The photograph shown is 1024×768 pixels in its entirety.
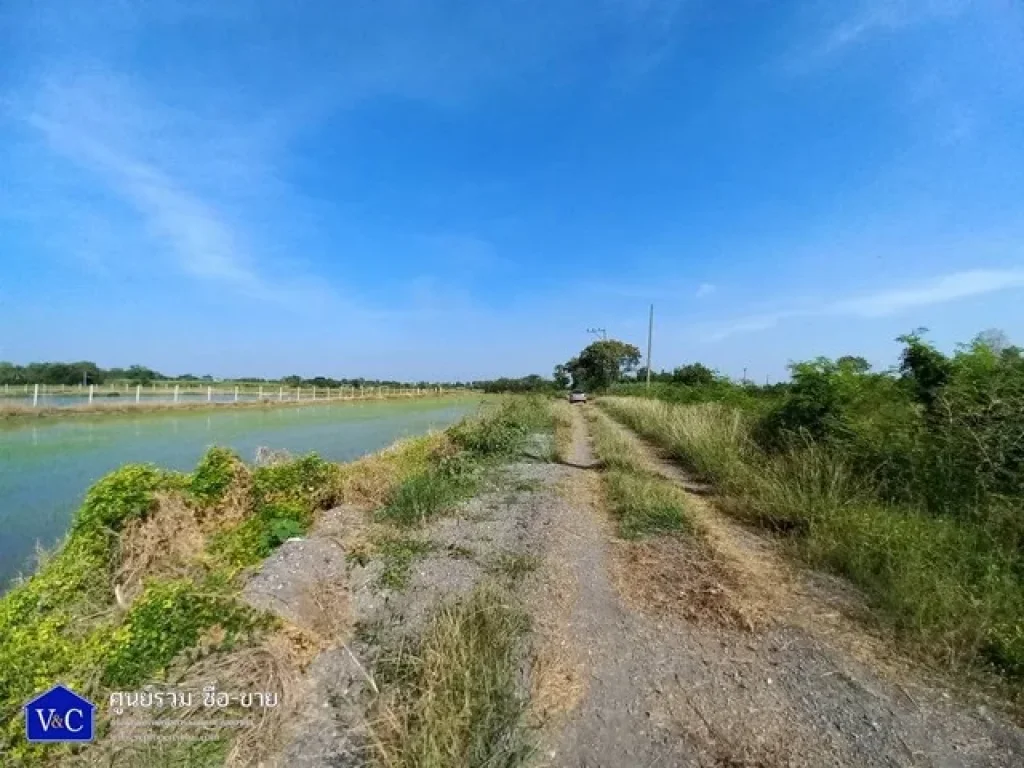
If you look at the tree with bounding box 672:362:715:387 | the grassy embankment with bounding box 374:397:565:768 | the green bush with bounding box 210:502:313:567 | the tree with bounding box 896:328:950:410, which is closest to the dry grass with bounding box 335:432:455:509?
the green bush with bounding box 210:502:313:567

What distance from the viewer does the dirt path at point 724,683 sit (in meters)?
2.46

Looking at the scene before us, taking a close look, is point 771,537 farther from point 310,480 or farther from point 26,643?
point 26,643

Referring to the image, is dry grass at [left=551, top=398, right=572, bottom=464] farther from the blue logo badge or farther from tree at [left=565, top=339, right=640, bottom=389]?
tree at [left=565, top=339, right=640, bottom=389]

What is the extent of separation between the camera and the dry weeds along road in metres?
2.49

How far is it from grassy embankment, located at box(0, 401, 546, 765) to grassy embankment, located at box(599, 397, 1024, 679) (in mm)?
2955

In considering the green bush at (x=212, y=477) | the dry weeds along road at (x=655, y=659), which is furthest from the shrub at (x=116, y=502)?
the dry weeds along road at (x=655, y=659)

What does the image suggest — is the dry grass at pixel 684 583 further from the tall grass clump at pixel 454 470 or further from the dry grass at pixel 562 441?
the dry grass at pixel 562 441

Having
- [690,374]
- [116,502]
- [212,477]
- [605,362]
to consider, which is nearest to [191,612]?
[116,502]

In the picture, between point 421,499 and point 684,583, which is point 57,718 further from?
point 684,583

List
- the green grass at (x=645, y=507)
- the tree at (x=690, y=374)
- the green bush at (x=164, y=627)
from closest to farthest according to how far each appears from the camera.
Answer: the green bush at (x=164, y=627) → the green grass at (x=645, y=507) → the tree at (x=690, y=374)

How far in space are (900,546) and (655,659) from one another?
2.84 meters

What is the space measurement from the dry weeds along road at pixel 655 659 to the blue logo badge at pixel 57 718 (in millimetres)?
1115

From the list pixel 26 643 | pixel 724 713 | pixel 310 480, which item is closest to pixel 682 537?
pixel 724 713

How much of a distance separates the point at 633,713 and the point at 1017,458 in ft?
16.8
